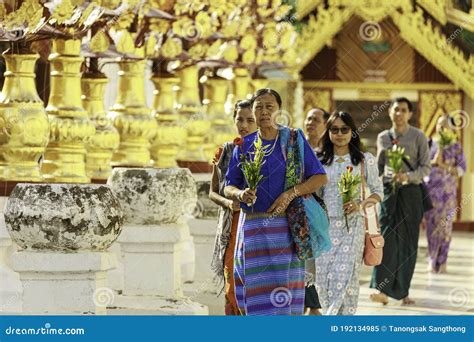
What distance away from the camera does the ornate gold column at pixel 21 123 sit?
1038 centimetres

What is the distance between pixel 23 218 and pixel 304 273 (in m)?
1.58

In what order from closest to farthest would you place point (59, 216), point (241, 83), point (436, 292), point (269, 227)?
point (269, 227) → point (59, 216) → point (436, 292) → point (241, 83)

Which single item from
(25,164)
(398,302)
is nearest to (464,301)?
(398,302)

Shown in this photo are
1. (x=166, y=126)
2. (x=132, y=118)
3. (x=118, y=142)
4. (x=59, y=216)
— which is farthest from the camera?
(x=166, y=126)

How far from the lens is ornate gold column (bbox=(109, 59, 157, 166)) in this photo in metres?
13.5

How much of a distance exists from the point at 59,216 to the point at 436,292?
7.45m

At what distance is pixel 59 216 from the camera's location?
9523 millimetres

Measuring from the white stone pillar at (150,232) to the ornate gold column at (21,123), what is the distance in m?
1.38

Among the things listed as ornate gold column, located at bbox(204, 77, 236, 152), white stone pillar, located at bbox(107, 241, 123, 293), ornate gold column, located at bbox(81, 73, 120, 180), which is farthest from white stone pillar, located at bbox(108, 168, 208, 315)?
ornate gold column, located at bbox(204, 77, 236, 152)

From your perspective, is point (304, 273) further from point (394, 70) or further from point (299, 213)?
point (394, 70)

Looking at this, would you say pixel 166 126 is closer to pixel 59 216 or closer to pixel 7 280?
pixel 7 280

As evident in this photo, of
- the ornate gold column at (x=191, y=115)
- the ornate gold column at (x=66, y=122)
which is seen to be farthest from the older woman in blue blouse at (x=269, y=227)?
the ornate gold column at (x=191, y=115)

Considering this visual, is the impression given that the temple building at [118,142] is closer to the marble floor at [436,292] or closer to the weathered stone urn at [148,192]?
the weathered stone urn at [148,192]

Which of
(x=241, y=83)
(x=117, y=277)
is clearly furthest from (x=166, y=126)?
(x=241, y=83)
